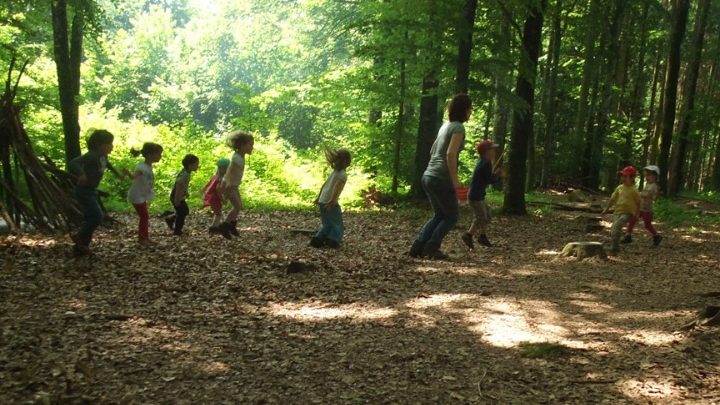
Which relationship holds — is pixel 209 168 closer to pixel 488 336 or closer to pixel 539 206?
pixel 539 206

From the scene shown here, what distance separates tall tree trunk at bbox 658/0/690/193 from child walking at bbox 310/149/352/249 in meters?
13.5

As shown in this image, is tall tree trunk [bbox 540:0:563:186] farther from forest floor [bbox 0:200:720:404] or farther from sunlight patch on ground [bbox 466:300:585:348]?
sunlight patch on ground [bbox 466:300:585:348]

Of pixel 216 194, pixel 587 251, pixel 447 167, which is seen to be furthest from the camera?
pixel 216 194

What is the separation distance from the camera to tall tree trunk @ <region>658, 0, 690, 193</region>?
1738cm

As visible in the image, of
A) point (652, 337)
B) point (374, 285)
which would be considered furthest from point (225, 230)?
point (652, 337)

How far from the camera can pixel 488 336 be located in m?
4.60

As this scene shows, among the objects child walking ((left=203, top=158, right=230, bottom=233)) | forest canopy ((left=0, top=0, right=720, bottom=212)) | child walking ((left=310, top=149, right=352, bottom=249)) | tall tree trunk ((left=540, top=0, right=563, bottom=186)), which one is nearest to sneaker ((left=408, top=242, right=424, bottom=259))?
child walking ((left=310, top=149, right=352, bottom=249))

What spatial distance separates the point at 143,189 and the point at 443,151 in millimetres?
4423

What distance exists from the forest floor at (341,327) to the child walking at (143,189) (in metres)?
0.33

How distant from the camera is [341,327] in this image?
486 cm

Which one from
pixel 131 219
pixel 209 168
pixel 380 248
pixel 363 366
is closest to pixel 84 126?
pixel 209 168

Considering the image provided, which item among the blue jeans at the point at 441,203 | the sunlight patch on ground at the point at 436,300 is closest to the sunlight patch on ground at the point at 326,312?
the sunlight patch on ground at the point at 436,300

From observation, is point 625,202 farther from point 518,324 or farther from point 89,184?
point 89,184

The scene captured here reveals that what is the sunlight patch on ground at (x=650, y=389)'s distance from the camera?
3.32 m
